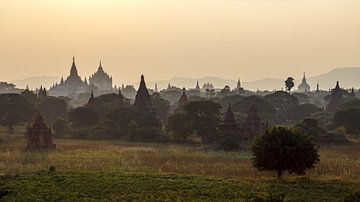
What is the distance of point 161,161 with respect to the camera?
152 ft

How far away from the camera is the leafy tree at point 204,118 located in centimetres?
6694

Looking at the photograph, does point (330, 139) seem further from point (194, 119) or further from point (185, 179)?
point (185, 179)

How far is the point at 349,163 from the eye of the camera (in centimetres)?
4491

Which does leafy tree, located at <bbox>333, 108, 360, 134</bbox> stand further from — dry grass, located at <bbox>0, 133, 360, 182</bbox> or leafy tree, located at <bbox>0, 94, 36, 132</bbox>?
leafy tree, located at <bbox>0, 94, 36, 132</bbox>

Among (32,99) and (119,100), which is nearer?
(119,100)

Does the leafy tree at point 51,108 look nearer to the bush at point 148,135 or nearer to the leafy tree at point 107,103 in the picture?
the leafy tree at point 107,103

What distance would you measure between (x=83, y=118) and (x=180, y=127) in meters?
20.2

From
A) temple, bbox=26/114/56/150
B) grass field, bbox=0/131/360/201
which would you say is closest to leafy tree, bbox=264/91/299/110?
grass field, bbox=0/131/360/201

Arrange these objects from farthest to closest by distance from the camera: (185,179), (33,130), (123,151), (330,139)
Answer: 1. (330,139)
2. (33,130)
3. (123,151)
4. (185,179)

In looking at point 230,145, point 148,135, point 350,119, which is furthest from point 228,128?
point 350,119

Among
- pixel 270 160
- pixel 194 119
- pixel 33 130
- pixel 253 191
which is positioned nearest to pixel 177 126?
pixel 194 119

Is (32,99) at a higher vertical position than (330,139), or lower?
higher

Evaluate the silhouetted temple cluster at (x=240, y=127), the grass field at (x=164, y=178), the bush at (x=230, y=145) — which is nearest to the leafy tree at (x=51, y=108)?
the silhouetted temple cluster at (x=240, y=127)

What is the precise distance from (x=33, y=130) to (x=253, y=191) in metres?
36.6
